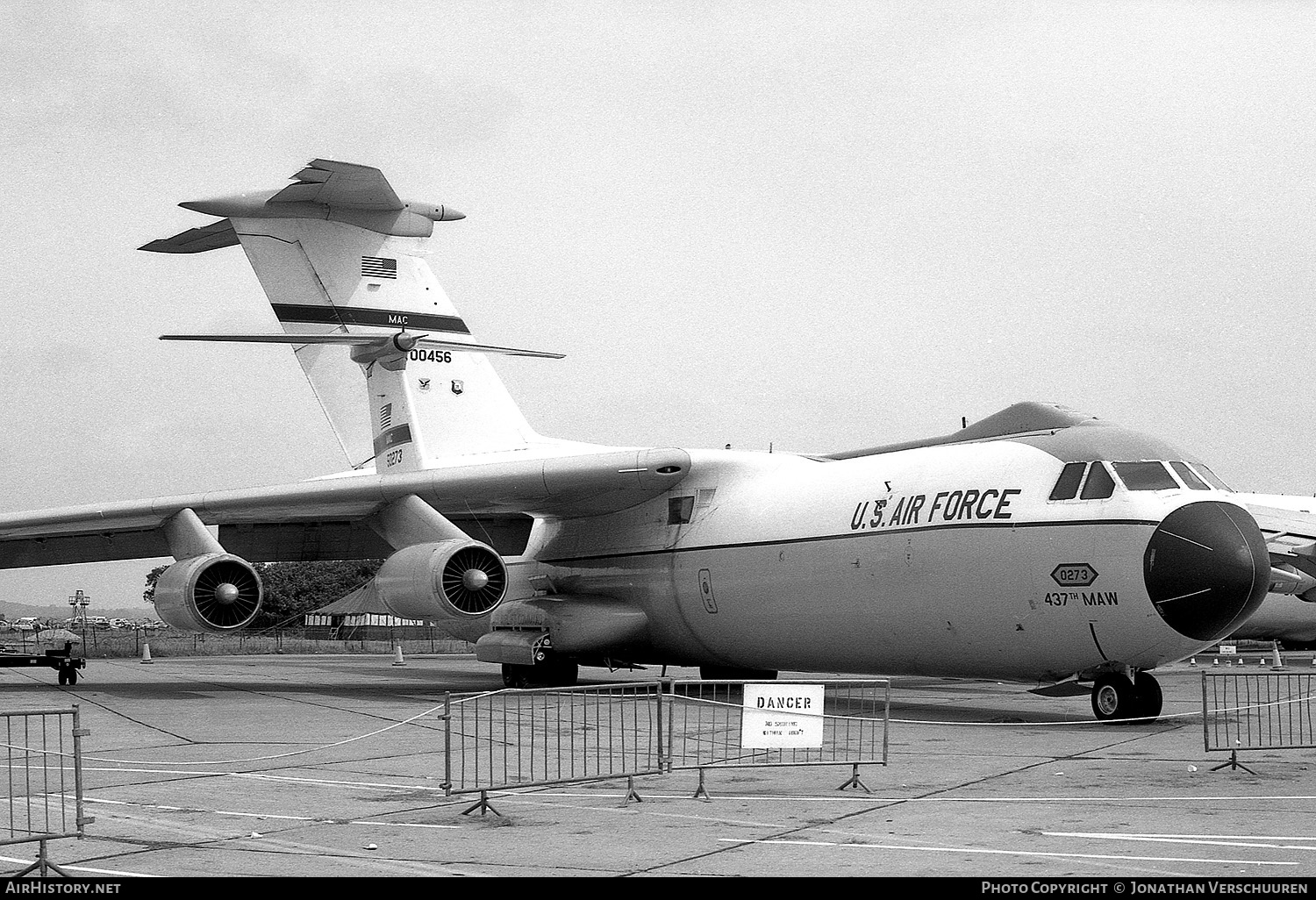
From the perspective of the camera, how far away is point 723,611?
1833 cm

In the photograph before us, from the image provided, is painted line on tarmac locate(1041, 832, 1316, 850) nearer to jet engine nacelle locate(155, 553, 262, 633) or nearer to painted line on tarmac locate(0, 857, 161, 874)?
Answer: painted line on tarmac locate(0, 857, 161, 874)

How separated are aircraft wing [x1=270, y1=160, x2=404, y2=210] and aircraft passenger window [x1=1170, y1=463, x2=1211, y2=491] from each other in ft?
45.6

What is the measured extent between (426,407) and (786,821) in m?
16.4

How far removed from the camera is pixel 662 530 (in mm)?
19859

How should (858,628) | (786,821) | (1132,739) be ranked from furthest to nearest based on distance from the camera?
(858,628)
(1132,739)
(786,821)

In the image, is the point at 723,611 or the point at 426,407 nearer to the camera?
the point at 723,611

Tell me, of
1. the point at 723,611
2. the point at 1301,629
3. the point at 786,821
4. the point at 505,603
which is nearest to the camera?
the point at 786,821

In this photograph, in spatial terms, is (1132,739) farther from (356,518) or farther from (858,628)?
(356,518)

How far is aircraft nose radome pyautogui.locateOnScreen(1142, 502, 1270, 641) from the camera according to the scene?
1300 cm

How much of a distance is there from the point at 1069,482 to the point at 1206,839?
23.1 ft

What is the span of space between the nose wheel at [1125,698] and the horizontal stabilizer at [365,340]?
11603 millimetres

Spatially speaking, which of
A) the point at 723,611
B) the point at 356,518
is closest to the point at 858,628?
the point at 723,611

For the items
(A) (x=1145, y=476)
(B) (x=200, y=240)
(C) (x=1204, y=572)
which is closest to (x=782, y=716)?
(C) (x=1204, y=572)

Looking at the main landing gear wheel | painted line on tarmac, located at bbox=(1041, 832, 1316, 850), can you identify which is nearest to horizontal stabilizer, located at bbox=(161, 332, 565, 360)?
the main landing gear wheel
